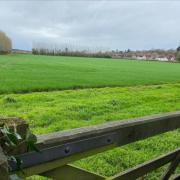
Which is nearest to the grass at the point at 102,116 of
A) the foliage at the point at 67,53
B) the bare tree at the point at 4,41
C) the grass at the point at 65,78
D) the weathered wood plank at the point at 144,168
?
the weathered wood plank at the point at 144,168

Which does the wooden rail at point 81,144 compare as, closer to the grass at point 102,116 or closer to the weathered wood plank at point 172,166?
the weathered wood plank at point 172,166

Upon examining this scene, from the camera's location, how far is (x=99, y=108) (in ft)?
24.4

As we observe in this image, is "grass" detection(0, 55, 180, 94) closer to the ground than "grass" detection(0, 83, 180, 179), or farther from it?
closer to the ground

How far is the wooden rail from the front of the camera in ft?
5.47

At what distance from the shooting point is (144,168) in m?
2.67

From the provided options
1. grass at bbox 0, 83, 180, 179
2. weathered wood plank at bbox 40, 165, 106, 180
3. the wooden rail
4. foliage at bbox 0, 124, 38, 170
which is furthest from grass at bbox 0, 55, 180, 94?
foliage at bbox 0, 124, 38, 170

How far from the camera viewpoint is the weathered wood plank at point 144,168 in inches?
96.6

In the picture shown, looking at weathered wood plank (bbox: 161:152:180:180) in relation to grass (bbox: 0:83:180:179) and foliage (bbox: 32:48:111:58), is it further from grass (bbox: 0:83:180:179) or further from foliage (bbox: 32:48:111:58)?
foliage (bbox: 32:48:111:58)

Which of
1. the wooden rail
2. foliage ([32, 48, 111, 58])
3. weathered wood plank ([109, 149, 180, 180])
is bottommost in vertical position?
foliage ([32, 48, 111, 58])

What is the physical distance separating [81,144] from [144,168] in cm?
96

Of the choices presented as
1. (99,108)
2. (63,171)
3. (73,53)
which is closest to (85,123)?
(99,108)

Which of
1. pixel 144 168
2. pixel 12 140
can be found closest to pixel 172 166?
pixel 144 168

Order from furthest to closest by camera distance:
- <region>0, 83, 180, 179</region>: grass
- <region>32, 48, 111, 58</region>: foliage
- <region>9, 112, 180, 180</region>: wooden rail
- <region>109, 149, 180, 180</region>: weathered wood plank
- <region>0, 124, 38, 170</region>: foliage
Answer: <region>32, 48, 111, 58</region>: foliage
<region>0, 83, 180, 179</region>: grass
<region>109, 149, 180, 180</region>: weathered wood plank
<region>9, 112, 180, 180</region>: wooden rail
<region>0, 124, 38, 170</region>: foliage

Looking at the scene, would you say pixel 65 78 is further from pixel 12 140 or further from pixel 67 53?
pixel 67 53
